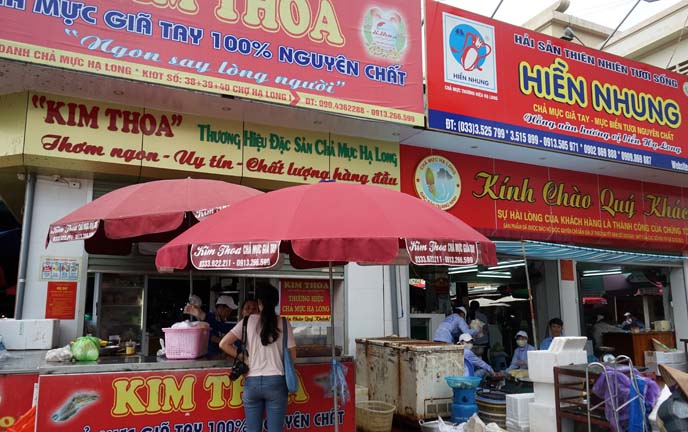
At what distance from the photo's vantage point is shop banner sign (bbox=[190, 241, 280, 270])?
3.71 m

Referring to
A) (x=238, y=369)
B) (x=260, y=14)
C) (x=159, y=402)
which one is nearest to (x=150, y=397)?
(x=159, y=402)

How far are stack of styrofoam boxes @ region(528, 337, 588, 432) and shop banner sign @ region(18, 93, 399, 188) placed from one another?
167 inches

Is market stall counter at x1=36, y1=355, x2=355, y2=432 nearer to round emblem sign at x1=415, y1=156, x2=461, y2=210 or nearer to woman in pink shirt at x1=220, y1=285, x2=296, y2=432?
woman in pink shirt at x1=220, y1=285, x2=296, y2=432

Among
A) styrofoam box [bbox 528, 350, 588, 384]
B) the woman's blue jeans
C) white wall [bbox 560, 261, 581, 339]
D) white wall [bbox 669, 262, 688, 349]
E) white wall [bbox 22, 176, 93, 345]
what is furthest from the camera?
white wall [bbox 669, 262, 688, 349]

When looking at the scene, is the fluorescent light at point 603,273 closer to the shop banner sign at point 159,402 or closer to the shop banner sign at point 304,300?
the shop banner sign at point 304,300

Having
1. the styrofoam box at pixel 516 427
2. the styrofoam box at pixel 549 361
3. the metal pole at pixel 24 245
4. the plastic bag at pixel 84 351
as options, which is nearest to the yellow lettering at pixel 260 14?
the metal pole at pixel 24 245

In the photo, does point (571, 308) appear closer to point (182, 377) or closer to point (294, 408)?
point (294, 408)

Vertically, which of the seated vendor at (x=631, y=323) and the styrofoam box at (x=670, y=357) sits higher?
the seated vendor at (x=631, y=323)

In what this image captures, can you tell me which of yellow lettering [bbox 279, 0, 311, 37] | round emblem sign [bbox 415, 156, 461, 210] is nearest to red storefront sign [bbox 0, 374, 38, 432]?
yellow lettering [bbox 279, 0, 311, 37]

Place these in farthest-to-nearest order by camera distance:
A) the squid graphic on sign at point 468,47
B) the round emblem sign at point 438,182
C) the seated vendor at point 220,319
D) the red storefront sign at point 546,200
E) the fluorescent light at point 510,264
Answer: the fluorescent light at point 510,264 < the red storefront sign at point 546,200 < the round emblem sign at point 438,182 < the squid graphic on sign at point 468,47 < the seated vendor at point 220,319

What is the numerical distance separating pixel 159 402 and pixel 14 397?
1.45m

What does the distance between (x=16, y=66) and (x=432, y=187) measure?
22.3 feet

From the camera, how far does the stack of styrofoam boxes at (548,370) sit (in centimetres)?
604

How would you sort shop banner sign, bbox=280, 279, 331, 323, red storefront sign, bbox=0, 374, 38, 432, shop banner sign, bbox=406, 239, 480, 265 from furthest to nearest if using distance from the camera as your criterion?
1. shop banner sign, bbox=280, 279, 331, 323
2. red storefront sign, bbox=0, 374, 38, 432
3. shop banner sign, bbox=406, 239, 480, 265
